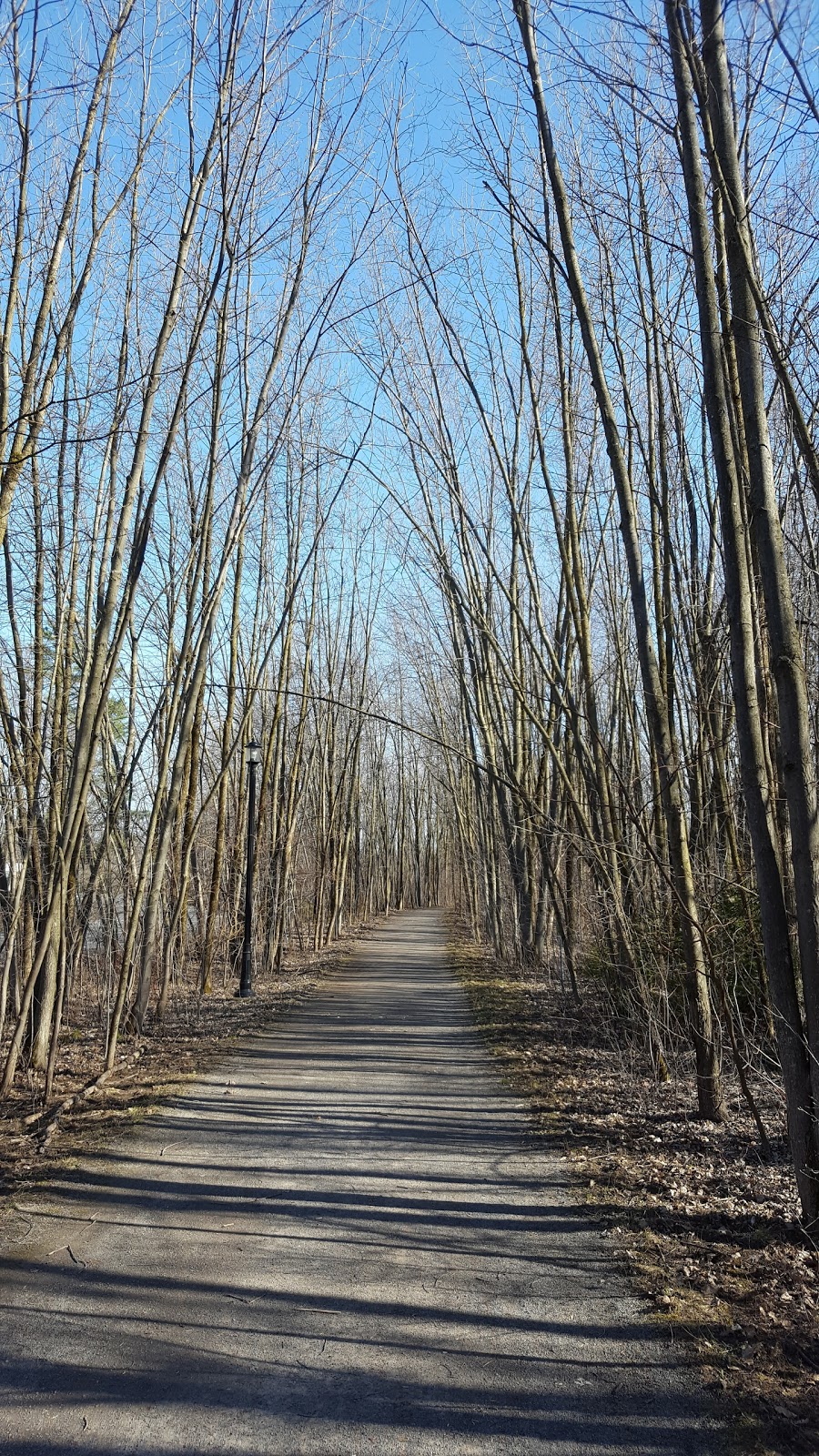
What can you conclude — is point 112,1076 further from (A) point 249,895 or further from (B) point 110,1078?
(A) point 249,895

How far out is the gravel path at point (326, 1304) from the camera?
8.20 ft

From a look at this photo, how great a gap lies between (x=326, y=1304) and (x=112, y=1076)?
3.75m

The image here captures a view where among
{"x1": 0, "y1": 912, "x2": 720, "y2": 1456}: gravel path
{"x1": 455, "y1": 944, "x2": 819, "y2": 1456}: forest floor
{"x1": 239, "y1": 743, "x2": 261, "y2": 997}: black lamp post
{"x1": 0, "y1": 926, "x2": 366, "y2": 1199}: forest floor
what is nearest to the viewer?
{"x1": 0, "y1": 912, "x2": 720, "y2": 1456}: gravel path

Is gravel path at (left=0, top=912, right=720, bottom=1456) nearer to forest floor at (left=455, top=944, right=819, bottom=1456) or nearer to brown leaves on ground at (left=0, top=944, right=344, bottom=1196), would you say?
forest floor at (left=455, top=944, right=819, bottom=1456)

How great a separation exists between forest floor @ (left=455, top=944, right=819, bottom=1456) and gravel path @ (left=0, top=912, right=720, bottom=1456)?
0.51 feet

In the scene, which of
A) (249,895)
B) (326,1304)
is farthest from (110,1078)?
(249,895)

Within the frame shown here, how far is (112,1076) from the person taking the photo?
650 centimetres

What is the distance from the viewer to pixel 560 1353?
9.43ft

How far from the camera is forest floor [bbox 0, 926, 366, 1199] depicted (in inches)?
192

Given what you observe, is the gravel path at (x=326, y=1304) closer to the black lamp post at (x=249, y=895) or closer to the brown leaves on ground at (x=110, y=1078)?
the brown leaves on ground at (x=110, y=1078)

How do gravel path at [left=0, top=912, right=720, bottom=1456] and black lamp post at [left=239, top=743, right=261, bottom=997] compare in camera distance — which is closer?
gravel path at [left=0, top=912, right=720, bottom=1456]

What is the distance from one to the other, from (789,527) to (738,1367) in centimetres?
508

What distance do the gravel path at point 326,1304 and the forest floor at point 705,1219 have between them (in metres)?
0.16

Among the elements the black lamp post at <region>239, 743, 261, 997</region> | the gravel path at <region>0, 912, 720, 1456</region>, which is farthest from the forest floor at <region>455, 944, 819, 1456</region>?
the black lamp post at <region>239, 743, 261, 997</region>
